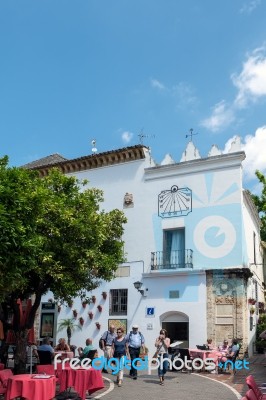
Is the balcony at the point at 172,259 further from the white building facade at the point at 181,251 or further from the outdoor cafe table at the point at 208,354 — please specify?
the outdoor cafe table at the point at 208,354

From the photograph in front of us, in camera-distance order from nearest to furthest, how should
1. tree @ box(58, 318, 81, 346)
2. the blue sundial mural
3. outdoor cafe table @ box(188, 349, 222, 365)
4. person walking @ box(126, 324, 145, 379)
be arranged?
person walking @ box(126, 324, 145, 379) < outdoor cafe table @ box(188, 349, 222, 365) < the blue sundial mural < tree @ box(58, 318, 81, 346)

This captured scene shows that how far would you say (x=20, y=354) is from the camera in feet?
44.8

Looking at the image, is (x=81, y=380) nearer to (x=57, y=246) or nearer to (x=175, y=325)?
(x=57, y=246)

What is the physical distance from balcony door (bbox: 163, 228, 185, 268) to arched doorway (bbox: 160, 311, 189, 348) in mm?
2119

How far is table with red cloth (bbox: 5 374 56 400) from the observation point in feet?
30.2

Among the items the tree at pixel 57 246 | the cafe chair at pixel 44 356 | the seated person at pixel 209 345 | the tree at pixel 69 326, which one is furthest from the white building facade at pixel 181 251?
the cafe chair at pixel 44 356

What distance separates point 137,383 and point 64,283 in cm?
360

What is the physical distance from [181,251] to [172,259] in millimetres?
545

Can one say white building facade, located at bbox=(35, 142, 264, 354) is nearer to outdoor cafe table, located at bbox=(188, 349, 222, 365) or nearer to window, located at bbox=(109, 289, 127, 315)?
window, located at bbox=(109, 289, 127, 315)

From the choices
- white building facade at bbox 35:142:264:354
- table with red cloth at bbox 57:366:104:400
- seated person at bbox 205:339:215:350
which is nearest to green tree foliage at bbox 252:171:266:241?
white building facade at bbox 35:142:264:354

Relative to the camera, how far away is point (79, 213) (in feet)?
47.2

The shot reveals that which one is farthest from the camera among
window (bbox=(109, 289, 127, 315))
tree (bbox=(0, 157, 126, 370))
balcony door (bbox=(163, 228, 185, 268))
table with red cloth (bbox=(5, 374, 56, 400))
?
window (bbox=(109, 289, 127, 315))

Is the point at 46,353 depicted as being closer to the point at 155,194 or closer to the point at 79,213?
the point at 79,213

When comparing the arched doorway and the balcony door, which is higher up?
the balcony door
